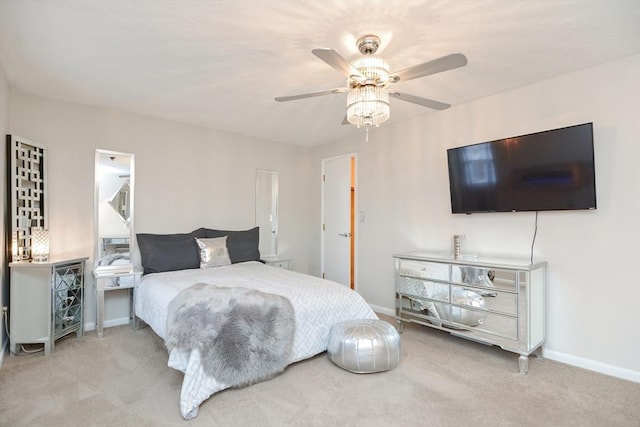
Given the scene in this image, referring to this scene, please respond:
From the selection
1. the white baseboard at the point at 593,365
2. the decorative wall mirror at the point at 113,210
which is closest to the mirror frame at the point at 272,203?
the decorative wall mirror at the point at 113,210

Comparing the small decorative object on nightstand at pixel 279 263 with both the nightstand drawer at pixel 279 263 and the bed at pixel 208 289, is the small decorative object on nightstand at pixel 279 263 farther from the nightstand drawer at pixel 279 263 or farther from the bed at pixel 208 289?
the bed at pixel 208 289

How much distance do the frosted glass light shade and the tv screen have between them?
400cm

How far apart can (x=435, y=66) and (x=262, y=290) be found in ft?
6.82

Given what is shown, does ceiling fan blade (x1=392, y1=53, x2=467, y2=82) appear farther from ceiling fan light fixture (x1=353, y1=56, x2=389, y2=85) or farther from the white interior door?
the white interior door

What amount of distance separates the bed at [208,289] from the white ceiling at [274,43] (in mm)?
1719

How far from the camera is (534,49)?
2396 mm

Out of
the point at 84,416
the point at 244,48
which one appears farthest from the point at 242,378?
the point at 244,48

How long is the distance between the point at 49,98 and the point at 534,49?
4.39 metres

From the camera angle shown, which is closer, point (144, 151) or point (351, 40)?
point (351, 40)

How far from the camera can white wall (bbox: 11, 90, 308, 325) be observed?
340cm

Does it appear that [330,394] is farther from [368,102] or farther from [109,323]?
[109,323]

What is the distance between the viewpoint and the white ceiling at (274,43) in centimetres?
194

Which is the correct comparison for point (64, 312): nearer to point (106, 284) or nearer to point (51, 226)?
point (106, 284)

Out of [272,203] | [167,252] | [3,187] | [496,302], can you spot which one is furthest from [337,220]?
[3,187]
